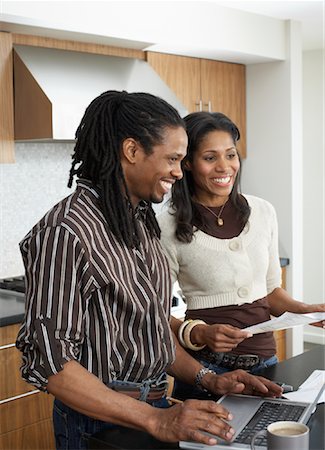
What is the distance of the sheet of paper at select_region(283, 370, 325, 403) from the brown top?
247mm

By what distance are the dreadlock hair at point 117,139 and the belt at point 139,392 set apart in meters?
0.31

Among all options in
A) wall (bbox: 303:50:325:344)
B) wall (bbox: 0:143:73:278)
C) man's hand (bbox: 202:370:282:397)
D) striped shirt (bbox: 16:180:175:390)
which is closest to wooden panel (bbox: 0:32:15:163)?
wall (bbox: 0:143:73:278)

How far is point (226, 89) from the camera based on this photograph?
4.28 metres

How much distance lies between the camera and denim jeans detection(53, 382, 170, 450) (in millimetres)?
1493

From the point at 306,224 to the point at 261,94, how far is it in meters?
1.40

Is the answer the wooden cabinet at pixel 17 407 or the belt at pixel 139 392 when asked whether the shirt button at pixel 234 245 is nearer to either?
the belt at pixel 139 392

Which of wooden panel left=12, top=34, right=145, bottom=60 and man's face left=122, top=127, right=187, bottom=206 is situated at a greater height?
wooden panel left=12, top=34, right=145, bottom=60

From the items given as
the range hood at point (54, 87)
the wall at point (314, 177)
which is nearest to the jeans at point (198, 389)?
the range hood at point (54, 87)

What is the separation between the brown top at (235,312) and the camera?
6.83 ft

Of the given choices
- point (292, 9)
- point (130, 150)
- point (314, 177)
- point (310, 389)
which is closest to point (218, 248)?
point (310, 389)

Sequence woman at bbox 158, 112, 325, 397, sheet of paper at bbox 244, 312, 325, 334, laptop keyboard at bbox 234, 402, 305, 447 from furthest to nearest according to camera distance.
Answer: woman at bbox 158, 112, 325, 397 < sheet of paper at bbox 244, 312, 325, 334 < laptop keyboard at bbox 234, 402, 305, 447

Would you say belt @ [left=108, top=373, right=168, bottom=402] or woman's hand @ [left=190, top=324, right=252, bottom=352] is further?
woman's hand @ [left=190, top=324, right=252, bottom=352]

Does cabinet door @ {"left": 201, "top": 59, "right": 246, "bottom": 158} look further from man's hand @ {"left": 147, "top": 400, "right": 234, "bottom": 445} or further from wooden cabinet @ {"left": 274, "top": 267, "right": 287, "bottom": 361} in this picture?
man's hand @ {"left": 147, "top": 400, "right": 234, "bottom": 445}

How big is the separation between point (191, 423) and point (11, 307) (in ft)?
5.75
